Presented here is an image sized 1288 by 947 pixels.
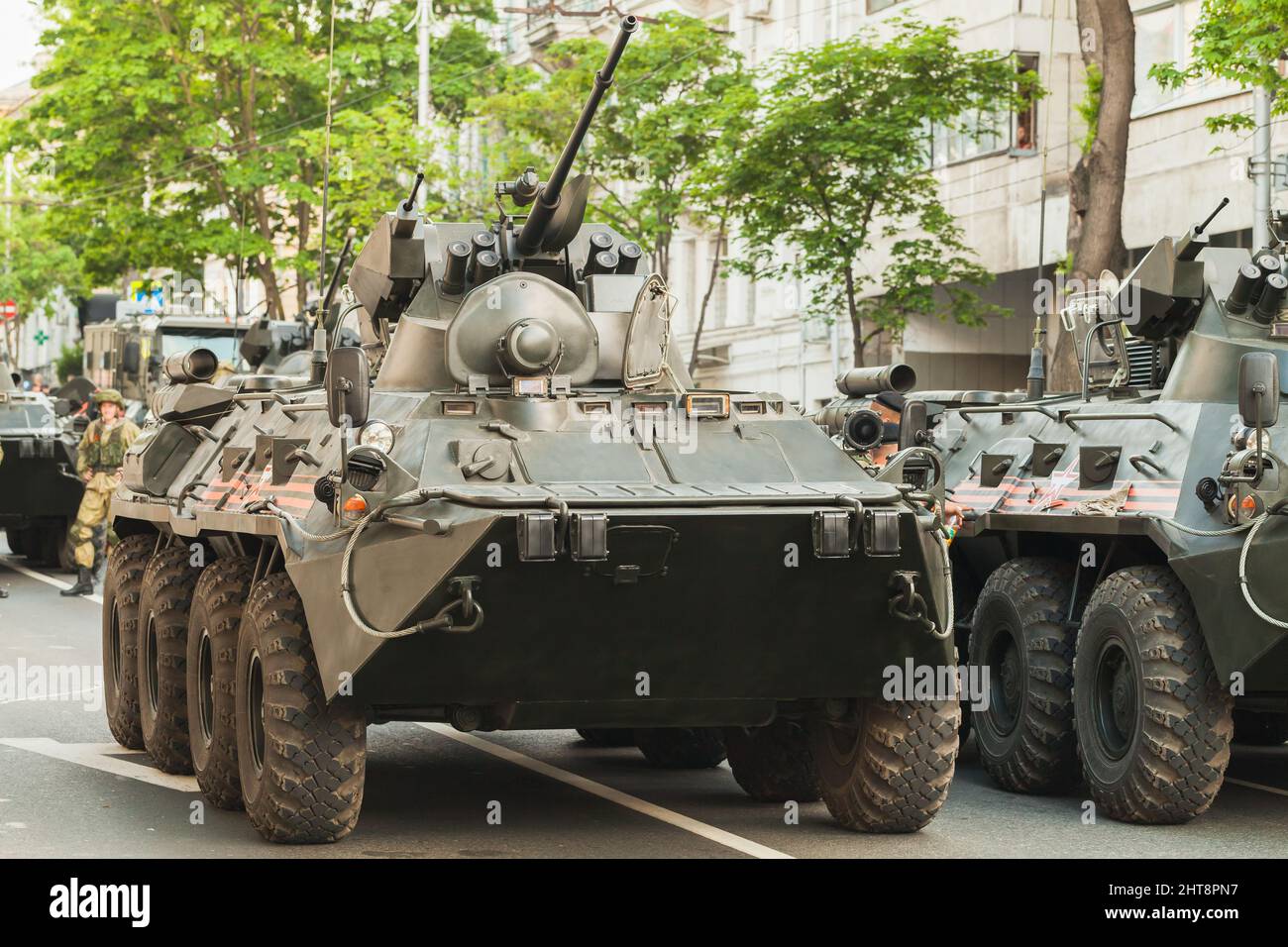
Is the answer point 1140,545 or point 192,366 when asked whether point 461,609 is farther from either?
point 192,366

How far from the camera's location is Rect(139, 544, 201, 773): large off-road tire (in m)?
11.2

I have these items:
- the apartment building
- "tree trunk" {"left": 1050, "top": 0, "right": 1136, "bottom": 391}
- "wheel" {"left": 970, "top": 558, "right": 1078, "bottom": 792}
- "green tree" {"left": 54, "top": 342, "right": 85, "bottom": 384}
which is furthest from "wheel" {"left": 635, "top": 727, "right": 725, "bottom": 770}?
"green tree" {"left": 54, "top": 342, "right": 85, "bottom": 384}

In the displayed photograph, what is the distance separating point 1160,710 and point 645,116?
67.4 feet

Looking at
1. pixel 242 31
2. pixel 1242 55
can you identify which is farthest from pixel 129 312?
pixel 1242 55

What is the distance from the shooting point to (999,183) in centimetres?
3177

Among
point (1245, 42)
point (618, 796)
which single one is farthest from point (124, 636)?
point (1245, 42)

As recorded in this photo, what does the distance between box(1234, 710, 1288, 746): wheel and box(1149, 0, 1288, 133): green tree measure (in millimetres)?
5568

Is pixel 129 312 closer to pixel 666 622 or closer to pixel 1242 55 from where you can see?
pixel 1242 55

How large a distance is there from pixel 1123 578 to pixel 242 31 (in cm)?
2981

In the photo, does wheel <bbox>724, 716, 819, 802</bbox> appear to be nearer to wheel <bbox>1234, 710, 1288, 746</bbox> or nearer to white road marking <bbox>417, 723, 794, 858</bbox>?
white road marking <bbox>417, 723, 794, 858</bbox>

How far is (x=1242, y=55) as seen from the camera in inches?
683

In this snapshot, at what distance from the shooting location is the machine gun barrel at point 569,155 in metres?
9.59

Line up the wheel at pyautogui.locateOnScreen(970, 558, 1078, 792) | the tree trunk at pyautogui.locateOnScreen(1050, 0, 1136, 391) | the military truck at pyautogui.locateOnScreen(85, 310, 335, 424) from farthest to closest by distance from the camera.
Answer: the military truck at pyautogui.locateOnScreen(85, 310, 335, 424) < the tree trunk at pyautogui.locateOnScreen(1050, 0, 1136, 391) < the wheel at pyautogui.locateOnScreen(970, 558, 1078, 792)

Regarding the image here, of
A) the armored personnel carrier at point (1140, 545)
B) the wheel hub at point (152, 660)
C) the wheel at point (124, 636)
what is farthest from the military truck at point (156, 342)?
the armored personnel carrier at point (1140, 545)
